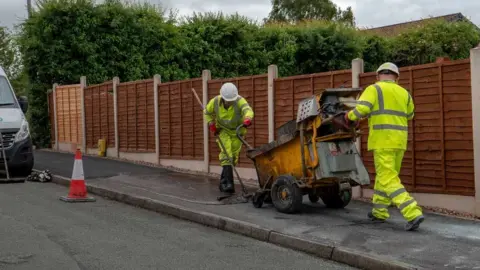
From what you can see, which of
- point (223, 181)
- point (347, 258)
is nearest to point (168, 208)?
point (223, 181)

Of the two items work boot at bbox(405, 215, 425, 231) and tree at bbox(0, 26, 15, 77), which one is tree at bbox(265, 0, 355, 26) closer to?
tree at bbox(0, 26, 15, 77)

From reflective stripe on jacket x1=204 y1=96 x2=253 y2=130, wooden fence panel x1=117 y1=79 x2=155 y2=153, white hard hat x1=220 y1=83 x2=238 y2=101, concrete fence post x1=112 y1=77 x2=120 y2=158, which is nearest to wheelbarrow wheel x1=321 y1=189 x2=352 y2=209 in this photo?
reflective stripe on jacket x1=204 y1=96 x2=253 y2=130

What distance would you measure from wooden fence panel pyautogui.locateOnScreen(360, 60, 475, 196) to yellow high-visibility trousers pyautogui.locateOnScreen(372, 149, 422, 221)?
944mm

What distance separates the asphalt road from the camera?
620cm

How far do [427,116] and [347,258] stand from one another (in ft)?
11.0

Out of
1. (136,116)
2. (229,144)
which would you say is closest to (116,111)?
(136,116)

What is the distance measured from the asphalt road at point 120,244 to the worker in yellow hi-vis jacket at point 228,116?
5.49ft

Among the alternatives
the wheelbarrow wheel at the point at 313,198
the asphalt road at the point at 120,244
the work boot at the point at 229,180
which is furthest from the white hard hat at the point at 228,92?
the asphalt road at the point at 120,244

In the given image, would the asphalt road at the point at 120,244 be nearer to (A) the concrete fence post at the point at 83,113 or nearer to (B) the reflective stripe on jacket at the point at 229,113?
(B) the reflective stripe on jacket at the point at 229,113

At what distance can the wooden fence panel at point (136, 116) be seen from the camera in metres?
15.8

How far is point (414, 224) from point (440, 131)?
1.97 metres

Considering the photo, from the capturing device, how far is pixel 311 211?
342 inches

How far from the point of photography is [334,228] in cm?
748

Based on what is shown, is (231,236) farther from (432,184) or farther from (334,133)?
(432,184)
